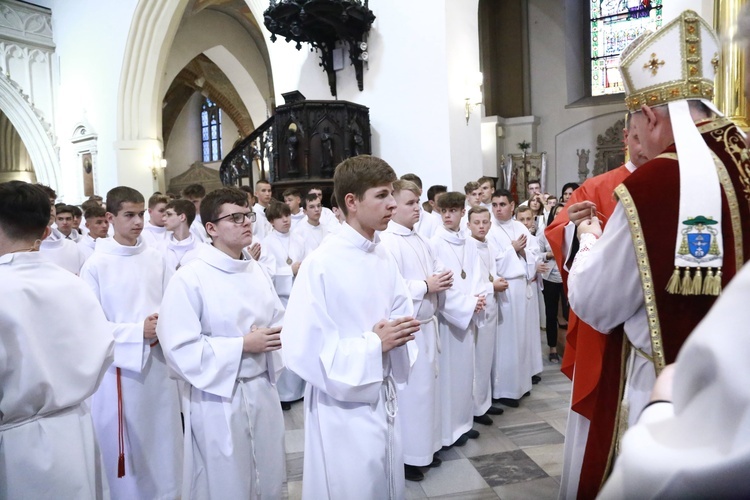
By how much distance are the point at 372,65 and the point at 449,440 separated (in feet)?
21.9

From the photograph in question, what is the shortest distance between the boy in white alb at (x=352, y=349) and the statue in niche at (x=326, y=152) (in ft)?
20.0

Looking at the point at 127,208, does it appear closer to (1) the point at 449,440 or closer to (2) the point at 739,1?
(1) the point at 449,440

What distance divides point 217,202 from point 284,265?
309 centimetres

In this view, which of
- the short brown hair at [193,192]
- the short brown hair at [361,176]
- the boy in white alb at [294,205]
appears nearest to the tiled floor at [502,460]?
the short brown hair at [361,176]

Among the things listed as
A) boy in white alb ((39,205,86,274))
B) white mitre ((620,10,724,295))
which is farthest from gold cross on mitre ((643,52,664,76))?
boy in white alb ((39,205,86,274))

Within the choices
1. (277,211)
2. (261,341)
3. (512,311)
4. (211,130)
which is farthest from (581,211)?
(211,130)

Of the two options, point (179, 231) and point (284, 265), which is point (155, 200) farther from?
point (284, 265)

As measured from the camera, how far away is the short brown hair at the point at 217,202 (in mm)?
2873

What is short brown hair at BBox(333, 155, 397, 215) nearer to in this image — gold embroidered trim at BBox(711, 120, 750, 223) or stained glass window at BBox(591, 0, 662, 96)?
gold embroidered trim at BBox(711, 120, 750, 223)

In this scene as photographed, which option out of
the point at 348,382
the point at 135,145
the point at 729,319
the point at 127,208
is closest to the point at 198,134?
the point at 135,145

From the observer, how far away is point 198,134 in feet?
82.4

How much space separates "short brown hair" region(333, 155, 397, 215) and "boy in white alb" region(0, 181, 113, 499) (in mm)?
1205

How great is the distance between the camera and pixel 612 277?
194cm

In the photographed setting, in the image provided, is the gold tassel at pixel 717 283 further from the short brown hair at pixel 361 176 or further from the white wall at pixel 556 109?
the white wall at pixel 556 109
